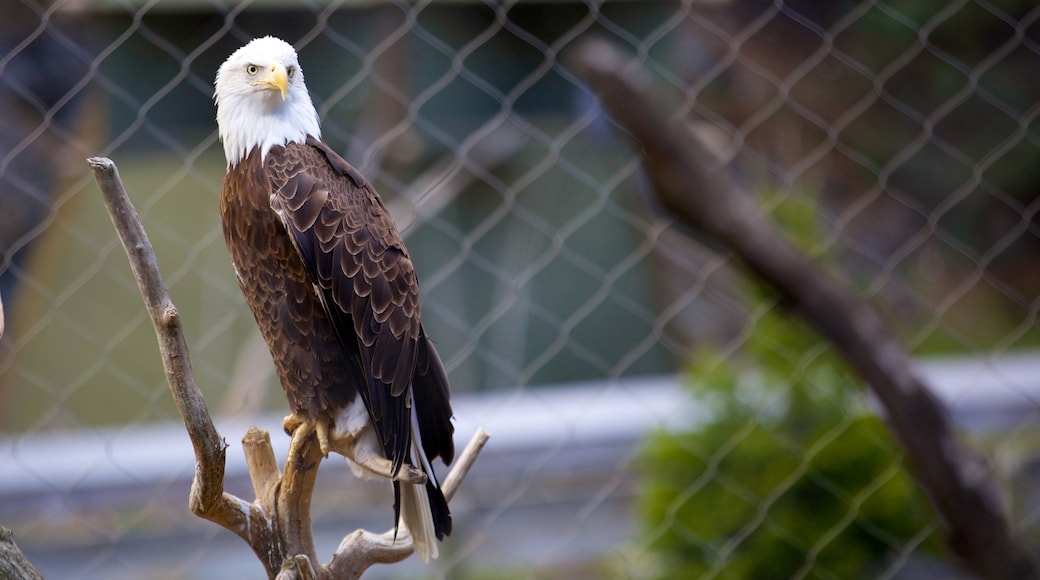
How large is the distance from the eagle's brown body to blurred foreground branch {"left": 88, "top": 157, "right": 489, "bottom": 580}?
0.06 m

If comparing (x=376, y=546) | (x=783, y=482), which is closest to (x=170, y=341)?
(x=376, y=546)

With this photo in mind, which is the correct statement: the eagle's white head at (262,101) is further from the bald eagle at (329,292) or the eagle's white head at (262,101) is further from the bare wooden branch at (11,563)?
the bare wooden branch at (11,563)

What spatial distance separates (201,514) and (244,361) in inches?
46.9

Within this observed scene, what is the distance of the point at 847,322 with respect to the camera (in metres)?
1.31

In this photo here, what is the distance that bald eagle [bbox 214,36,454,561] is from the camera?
39.4 inches

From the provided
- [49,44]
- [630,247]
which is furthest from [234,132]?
[630,247]

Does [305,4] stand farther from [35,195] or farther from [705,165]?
[705,165]

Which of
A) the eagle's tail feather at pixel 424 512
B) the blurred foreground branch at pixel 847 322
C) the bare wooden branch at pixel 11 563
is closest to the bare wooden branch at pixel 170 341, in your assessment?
the bare wooden branch at pixel 11 563

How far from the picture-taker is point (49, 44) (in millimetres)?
1727

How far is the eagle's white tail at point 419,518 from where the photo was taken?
41.3 inches

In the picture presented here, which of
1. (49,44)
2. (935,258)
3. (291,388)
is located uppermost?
(935,258)

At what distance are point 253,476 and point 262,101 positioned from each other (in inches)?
15.7

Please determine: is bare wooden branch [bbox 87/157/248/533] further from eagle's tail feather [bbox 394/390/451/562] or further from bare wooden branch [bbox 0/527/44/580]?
eagle's tail feather [bbox 394/390/451/562]

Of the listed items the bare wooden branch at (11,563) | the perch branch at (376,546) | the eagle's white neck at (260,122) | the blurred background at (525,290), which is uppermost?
the blurred background at (525,290)
